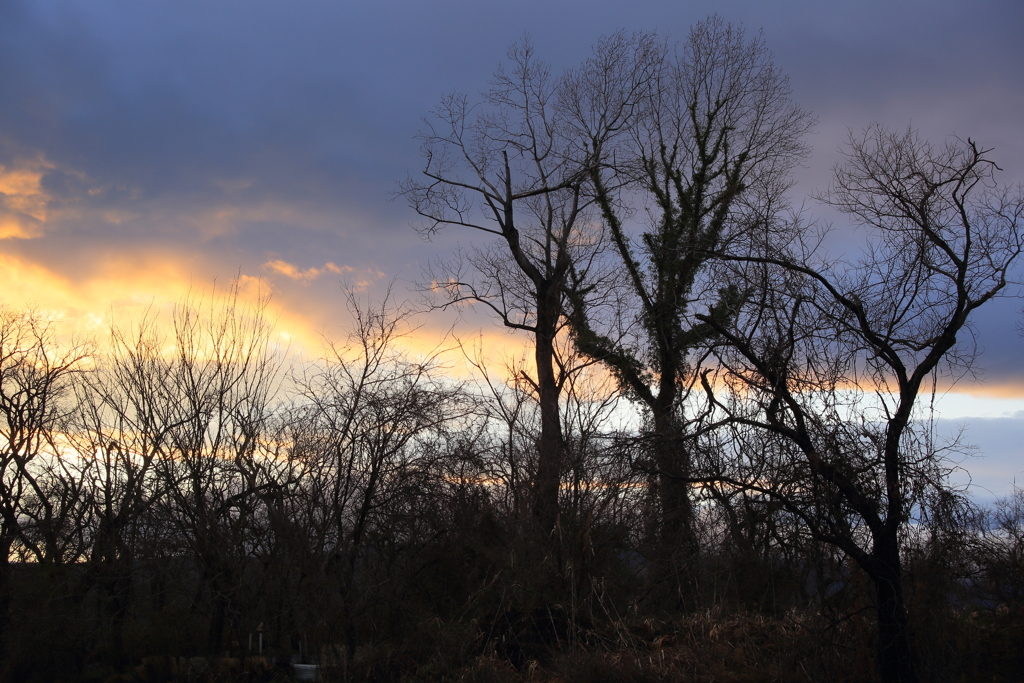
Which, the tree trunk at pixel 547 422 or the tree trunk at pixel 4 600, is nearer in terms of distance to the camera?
the tree trunk at pixel 4 600

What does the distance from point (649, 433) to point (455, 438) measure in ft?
22.1

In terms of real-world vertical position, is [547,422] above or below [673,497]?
above

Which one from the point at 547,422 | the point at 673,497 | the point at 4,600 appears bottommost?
the point at 4,600

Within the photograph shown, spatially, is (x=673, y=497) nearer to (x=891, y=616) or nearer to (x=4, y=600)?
(x=891, y=616)

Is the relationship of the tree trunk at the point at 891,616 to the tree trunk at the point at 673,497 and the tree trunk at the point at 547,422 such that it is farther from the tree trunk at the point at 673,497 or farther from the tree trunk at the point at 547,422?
the tree trunk at the point at 547,422

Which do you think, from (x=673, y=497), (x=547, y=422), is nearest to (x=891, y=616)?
(x=673, y=497)

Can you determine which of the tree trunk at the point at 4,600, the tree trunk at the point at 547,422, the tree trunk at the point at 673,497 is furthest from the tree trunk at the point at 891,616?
the tree trunk at the point at 4,600

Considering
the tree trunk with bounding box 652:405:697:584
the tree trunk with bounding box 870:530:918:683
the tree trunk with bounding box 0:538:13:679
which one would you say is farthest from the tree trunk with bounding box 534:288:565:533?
the tree trunk with bounding box 0:538:13:679

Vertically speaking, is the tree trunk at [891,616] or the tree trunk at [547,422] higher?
the tree trunk at [547,422]

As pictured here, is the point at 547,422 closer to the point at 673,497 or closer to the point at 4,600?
the point at 673,497

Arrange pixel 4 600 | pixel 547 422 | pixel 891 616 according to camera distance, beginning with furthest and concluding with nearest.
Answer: pixel 547 422 < pixel 4 600 < pixel 891 616

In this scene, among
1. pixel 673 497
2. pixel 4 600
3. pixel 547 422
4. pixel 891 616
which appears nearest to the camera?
pixel 891 616

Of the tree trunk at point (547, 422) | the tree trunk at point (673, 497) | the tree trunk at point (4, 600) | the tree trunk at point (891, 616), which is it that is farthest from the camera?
the tree trunk at point (547, 422)

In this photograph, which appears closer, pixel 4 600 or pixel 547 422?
pixel 4 600
